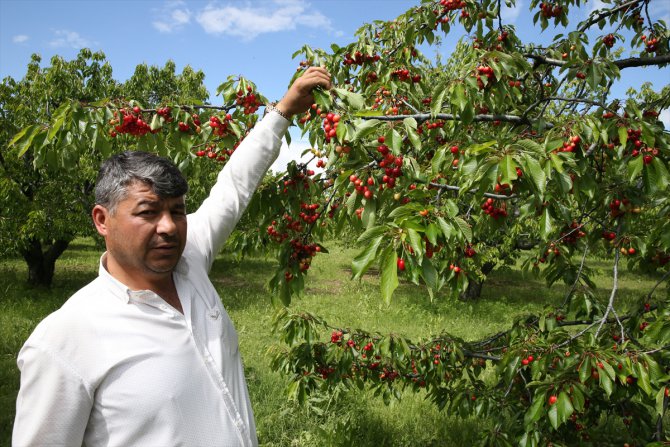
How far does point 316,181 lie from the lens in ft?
8.70

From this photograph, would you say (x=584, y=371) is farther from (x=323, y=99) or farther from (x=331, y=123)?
(x=323, y=99)

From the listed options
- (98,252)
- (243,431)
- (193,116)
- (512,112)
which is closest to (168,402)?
(243,431)

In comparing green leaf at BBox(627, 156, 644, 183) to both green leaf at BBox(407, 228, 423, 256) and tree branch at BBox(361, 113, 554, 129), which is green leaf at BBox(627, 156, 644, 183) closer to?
tree branch at BBox(361, 113, 554, 129)

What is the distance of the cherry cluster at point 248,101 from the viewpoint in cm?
254

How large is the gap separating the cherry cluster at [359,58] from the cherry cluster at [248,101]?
1127mm

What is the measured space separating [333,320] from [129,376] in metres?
8.76

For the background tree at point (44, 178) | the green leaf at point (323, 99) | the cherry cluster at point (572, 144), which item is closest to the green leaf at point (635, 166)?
the cherry cluster at point (572, 144)

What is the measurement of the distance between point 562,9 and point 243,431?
13.7ft

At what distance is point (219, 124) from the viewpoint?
100.0 inches

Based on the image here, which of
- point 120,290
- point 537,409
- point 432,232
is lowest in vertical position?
point 537,409

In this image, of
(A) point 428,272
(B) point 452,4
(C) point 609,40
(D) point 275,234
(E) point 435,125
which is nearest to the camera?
(A) point 428,272

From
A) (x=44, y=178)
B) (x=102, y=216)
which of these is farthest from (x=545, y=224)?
(x=44, y=178)

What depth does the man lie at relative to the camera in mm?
1264

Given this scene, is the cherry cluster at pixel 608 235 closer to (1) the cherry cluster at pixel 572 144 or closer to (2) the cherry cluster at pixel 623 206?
(2) the cherry cluster at pixel 623 206
